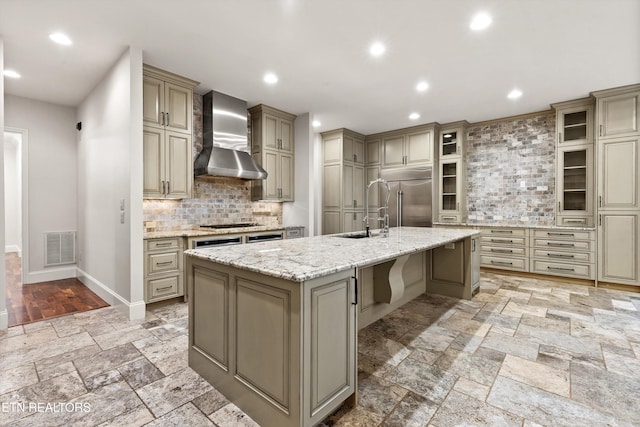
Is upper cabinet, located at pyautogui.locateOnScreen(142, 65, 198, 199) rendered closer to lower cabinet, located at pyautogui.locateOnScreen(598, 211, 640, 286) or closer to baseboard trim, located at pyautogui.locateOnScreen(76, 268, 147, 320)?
baseboard trim, located at pyautogui.locateOnScreen(76, 268, 147, 320)

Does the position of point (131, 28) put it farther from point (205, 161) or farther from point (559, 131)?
point (559, 131)

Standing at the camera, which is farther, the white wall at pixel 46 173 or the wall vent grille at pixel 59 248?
the wall vent grille at pixel 59 248

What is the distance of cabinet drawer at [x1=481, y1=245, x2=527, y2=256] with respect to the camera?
500 cm

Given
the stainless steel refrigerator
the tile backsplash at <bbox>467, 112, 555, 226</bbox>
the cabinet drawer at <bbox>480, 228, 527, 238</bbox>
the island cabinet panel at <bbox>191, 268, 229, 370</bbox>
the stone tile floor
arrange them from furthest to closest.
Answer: the stainless steel refrigerator < the tile backsplash at <bbox>467, 112, 555, 226</bbox> < the cabinet drawer at <bbox>480, 228, 527, 238</bbox> < the island cabinet panel at <bbox>191, 268, 229, 370</bbox> < the stone tile floor

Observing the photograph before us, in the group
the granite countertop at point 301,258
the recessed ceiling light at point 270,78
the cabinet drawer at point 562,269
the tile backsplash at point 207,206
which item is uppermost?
the recessed ceiling light at point 270,78

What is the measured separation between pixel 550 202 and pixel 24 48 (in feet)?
24.5

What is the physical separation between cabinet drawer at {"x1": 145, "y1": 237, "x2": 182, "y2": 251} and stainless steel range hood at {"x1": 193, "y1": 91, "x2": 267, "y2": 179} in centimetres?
101

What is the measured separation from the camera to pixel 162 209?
4.13m

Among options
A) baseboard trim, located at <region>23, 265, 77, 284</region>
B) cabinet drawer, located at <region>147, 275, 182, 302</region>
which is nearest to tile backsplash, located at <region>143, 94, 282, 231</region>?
cabinet drawer, located at <region>147, 275, 182, 302</region>

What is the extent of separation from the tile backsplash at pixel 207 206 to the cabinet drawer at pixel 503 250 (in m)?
3.80

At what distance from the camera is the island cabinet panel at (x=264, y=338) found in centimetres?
147

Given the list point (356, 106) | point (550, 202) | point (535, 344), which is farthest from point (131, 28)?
point (550, 202)

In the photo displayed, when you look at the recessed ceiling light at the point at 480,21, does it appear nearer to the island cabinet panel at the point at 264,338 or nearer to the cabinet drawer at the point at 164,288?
the island cabinet panel at the point at 264,338

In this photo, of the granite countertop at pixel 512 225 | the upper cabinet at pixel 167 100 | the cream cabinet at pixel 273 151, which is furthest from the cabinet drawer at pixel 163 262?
the granite countertop at pixel 512 225
